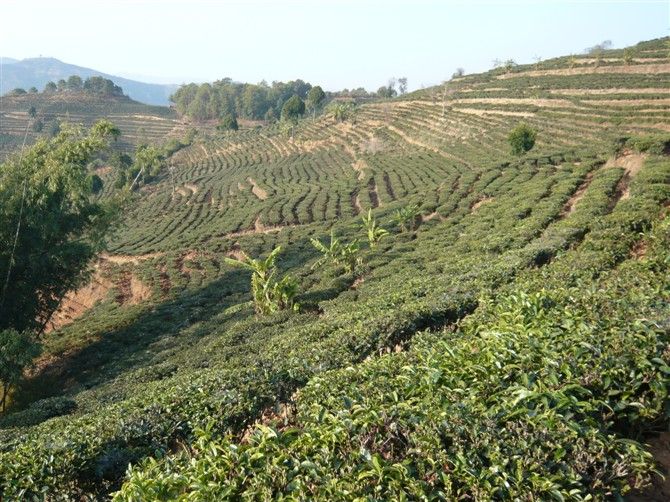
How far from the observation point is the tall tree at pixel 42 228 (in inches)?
837

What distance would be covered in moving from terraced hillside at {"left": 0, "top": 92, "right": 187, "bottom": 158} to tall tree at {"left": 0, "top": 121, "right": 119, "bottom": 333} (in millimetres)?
93800

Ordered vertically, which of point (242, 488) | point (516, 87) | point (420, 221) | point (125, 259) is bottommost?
point (125, 259)

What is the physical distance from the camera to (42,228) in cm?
2195

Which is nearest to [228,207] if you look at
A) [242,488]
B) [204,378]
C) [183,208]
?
[183,208]

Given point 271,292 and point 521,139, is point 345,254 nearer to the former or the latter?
point 271,292

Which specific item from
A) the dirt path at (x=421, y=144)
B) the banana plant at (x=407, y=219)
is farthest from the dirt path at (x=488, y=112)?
the banana plant at (x=407, y=219)

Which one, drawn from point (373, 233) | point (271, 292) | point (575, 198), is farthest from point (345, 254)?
point (575, 198)

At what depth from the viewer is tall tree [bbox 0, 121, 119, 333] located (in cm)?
2127

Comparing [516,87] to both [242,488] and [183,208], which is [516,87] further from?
[242,488]

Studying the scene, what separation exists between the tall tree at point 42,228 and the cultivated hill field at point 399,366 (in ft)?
8.41

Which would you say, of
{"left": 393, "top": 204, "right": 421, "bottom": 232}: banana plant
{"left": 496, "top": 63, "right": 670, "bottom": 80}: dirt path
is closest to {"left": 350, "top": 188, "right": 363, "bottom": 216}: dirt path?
{"left": 393, "top": 204, "right": 421, "bottom": 232}: banana plant

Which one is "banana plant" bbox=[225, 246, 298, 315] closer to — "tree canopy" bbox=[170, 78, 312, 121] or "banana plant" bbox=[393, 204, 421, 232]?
"banana plant" bbox=[393, 204, 421, 232]

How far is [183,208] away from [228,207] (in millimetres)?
7475

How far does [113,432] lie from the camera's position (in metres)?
6.68
